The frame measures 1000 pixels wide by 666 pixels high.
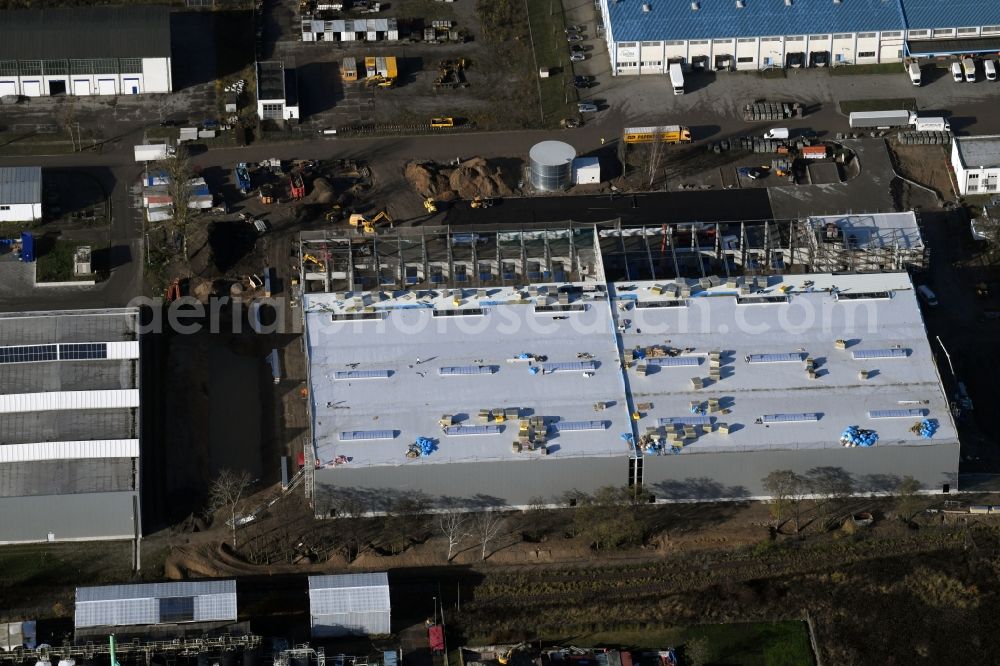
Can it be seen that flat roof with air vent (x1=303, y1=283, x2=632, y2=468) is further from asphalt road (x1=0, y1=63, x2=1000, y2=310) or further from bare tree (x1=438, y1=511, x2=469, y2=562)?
asphalt road (x1=0, y1=63, x2=1000, y2=310)

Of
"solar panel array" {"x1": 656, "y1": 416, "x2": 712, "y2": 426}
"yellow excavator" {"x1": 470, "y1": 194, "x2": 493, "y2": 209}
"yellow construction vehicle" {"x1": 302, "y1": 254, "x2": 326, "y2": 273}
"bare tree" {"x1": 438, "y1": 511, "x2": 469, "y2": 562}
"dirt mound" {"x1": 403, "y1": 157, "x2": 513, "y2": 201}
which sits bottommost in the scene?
"bare tree" {"x1": 438, "y1": 511, "x2": 469, "y2": 562}

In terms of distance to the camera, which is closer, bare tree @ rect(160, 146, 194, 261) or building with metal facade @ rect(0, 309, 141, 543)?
building with metal facade @ rect(0, 309, 141, 543)

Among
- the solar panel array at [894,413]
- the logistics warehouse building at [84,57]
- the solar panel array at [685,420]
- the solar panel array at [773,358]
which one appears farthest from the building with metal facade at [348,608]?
the logistics warehouse building at [84,57]

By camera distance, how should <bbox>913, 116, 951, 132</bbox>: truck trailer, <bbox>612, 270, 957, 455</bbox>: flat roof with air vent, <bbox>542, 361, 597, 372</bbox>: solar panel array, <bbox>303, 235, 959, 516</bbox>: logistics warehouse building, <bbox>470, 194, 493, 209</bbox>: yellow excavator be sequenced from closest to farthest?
<bbox>303, 235, 959, 516</bbox>: logistics warehouse building
<bbox>612, 270, 957, 455</bbox>: flat roof with air vent
<bbox>542, 361, 597, 372</bbox>: solar panel array
<bbox>470, 194, 493, 209</bbox>: yellow excavator
<bbox>913, 116, 951, 132</bbox>: truck trailer

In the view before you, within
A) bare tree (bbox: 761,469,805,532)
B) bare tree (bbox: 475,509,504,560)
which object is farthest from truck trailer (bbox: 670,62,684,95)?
bare tree (bbox: 475,509,504,560)

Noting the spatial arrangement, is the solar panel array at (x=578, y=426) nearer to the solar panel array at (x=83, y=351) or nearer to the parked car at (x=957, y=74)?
the solar panel array at (x=83, y=351)

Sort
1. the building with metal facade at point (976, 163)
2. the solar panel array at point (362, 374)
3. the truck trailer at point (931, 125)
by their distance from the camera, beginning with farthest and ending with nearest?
1. the truck trailer at point (931, 125)
2. the building with metal facade at point (976, 163)
3. the solar panel array at point (362, 374)

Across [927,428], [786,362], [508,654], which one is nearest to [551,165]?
[786,362]
